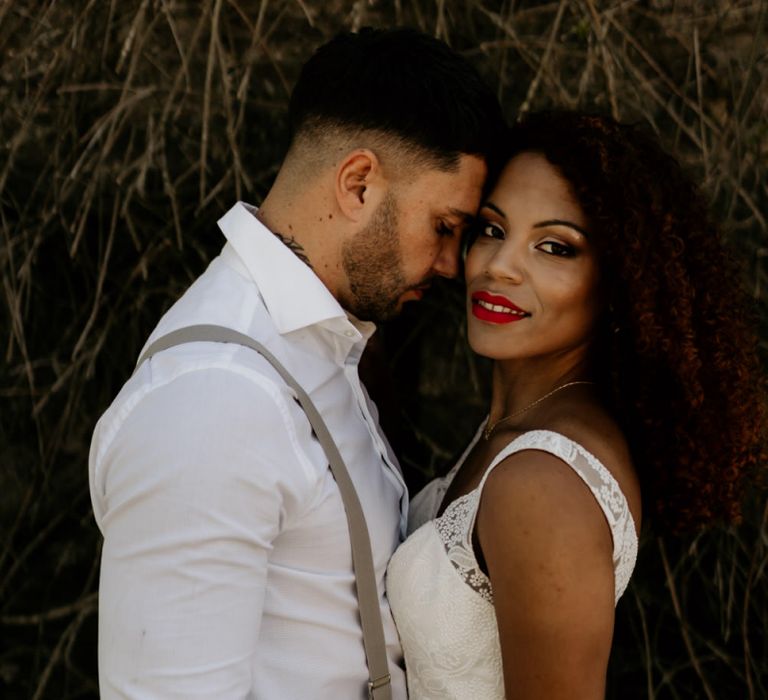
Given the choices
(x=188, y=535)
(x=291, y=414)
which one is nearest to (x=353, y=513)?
(x=291, y=414)

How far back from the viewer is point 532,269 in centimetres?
182

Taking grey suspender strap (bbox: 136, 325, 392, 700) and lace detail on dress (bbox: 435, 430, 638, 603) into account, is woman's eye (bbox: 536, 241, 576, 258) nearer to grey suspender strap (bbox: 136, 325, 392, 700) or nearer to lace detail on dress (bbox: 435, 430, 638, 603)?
lace detail on dress (bbox: 435, 430, 638, 603)

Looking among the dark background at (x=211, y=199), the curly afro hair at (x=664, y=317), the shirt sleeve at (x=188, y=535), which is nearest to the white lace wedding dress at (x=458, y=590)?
the curly afro hair at (x=664, y=317)

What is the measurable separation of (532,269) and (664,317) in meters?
0.26

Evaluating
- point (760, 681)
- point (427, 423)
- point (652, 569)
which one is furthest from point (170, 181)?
point (760, 681)

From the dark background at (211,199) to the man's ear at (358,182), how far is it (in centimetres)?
82

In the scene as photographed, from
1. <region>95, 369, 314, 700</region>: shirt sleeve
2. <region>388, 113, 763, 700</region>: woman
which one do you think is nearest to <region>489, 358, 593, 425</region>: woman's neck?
<region>388, 113, 763, 700</region>: woman

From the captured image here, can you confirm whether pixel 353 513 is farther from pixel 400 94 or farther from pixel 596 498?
pixel 400 94

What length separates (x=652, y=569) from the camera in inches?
102

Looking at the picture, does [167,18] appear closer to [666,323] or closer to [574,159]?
[574,159]

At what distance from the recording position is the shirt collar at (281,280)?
63.0 inches

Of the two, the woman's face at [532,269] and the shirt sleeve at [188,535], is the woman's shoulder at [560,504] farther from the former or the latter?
the shirt sleeve at [188,535]

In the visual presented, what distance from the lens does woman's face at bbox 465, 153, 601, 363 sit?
5.93 feet

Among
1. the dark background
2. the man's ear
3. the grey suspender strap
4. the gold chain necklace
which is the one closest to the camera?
the grey suspender strap
